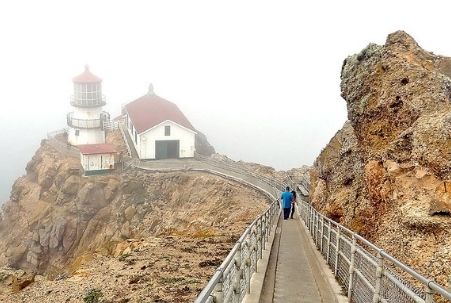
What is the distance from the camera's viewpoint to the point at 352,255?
7941mm

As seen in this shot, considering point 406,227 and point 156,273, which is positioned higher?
point 406,227

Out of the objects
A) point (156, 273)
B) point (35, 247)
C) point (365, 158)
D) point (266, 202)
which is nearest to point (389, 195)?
point (365, 158)

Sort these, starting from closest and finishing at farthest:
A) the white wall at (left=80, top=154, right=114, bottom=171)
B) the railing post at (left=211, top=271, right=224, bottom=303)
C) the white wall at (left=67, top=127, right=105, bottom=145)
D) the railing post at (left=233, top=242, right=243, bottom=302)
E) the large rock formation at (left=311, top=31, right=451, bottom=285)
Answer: the railing post at (left=211, top=271, right=224, bottom=303)
the railing post at (left=233, top=242, right=243, bottom=302)
the large rock formation at (left=311, top=31, right=451, bottom=285)
the white wall at (left=80, top=154, right=114, bottom=171)
the white wall at (left=67, top=127, right=105, bottom=145)

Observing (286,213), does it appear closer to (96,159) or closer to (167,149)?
(167,149)

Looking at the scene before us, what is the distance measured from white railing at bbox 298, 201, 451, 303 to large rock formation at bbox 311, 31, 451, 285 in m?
0.66

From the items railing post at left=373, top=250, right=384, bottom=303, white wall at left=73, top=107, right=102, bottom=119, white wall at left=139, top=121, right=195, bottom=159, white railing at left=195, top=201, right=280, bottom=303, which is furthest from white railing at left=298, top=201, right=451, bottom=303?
white wall at left=73, top=107, right=102, bottom=119

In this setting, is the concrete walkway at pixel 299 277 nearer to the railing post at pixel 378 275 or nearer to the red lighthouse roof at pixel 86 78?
the railing post at pixel 378 275

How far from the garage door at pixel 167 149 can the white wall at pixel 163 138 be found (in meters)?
0.37

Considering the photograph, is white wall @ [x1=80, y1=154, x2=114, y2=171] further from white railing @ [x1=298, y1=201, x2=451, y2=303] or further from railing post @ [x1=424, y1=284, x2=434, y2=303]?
railing post @ [x1=424, y1=284, x2=434, y2=303]

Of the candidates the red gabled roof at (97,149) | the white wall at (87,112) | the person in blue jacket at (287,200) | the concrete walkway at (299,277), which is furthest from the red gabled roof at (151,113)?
the concrete walkway at (299,277)

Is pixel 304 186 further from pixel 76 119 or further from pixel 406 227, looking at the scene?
pixel 76 119

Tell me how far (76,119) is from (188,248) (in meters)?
46.9

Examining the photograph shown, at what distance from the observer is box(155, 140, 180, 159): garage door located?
51781 mm

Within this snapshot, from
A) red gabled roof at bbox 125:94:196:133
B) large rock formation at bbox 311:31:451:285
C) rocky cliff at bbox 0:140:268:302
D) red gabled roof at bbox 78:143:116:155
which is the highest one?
red gabled roof at bbox 125:94:196:133
